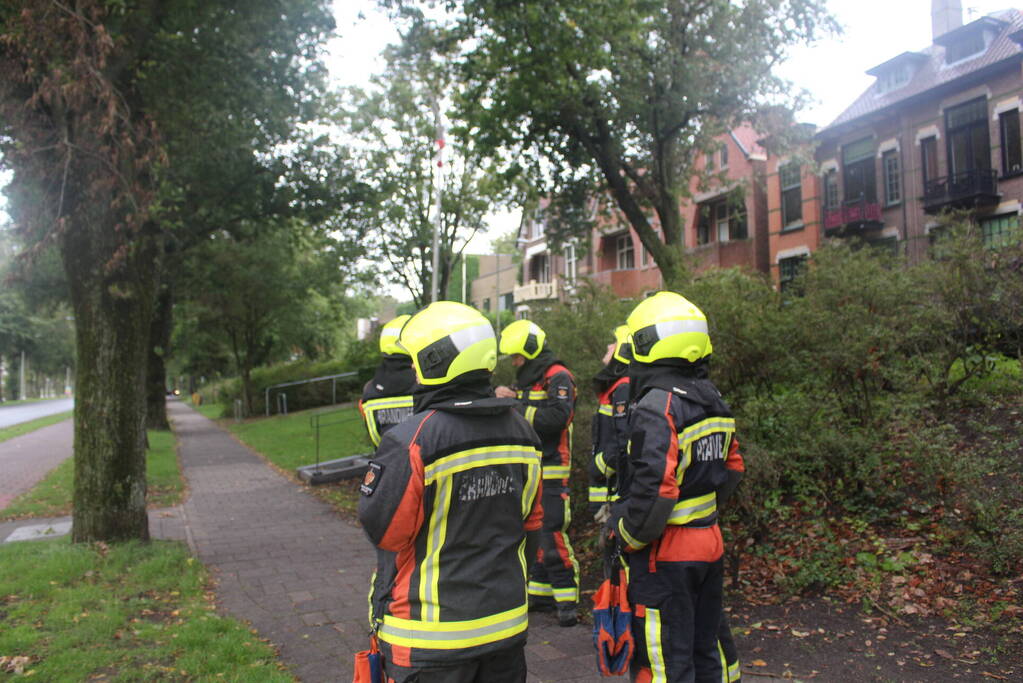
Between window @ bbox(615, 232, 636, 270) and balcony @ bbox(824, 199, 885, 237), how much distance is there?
13.4 m

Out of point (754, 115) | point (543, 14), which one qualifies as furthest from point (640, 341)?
point (754, 115)

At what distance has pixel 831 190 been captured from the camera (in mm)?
25656

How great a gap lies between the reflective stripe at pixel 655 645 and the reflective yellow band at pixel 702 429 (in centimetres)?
72

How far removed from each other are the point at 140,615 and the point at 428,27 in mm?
11317

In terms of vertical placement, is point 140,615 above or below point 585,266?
below

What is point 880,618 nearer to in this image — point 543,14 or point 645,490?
point 645,490

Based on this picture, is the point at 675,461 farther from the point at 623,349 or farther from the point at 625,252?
the point at 625,252

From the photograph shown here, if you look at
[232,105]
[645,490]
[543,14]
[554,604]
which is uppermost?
[543,14]

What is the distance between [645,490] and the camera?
3.07 meters

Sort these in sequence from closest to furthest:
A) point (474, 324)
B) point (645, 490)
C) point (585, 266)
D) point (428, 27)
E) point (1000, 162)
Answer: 1. point (474, 324)
2. point (645, 490)
3. point (428, 27)
4. point (1000, 162)
5. point (585, 266)

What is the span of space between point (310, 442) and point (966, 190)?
61.6 ft

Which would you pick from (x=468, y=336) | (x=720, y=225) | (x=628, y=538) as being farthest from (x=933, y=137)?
(x=468, y=336)

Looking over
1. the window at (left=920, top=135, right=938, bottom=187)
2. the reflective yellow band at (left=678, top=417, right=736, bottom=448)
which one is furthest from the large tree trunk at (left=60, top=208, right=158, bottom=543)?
the window at (left=920, top=135, right=938, bottom=187)

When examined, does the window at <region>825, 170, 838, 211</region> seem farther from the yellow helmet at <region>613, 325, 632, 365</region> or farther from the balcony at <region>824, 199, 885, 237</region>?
the yellow helmet at <region>613, 325, 632, 365</region>
